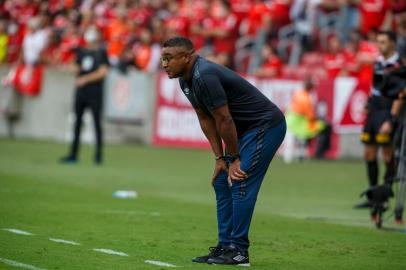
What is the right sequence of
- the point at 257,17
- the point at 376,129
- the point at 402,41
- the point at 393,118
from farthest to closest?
the point at 257,17 < the point at 402,41 < the point at 376,129 < the point at 393,118

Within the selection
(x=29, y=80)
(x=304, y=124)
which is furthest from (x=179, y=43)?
(x=29, y=80)

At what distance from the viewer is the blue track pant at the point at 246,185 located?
29.2 feet

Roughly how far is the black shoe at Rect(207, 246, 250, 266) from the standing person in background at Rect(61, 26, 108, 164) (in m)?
12.0

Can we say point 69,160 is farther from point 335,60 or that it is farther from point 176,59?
point 176,59

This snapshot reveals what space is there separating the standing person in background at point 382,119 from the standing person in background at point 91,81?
752cm

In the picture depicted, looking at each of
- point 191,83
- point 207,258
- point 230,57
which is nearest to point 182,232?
point 207,258

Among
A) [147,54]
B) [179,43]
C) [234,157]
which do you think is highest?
[147,54]

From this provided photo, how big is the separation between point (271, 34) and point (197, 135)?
3.44 metres

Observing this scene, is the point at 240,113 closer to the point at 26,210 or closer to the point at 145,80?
the point at 26,210

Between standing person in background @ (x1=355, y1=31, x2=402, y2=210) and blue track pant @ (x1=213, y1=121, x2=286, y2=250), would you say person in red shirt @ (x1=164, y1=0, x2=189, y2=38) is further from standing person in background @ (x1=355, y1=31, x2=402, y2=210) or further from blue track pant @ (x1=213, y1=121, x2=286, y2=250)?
blue track pant @ (x1=213, y1=121, x2=286, y2=250)

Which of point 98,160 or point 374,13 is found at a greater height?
point 374,13

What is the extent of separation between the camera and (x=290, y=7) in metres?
26.4

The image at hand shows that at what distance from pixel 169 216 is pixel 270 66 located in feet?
40.4

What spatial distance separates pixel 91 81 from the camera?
20.8 meters
